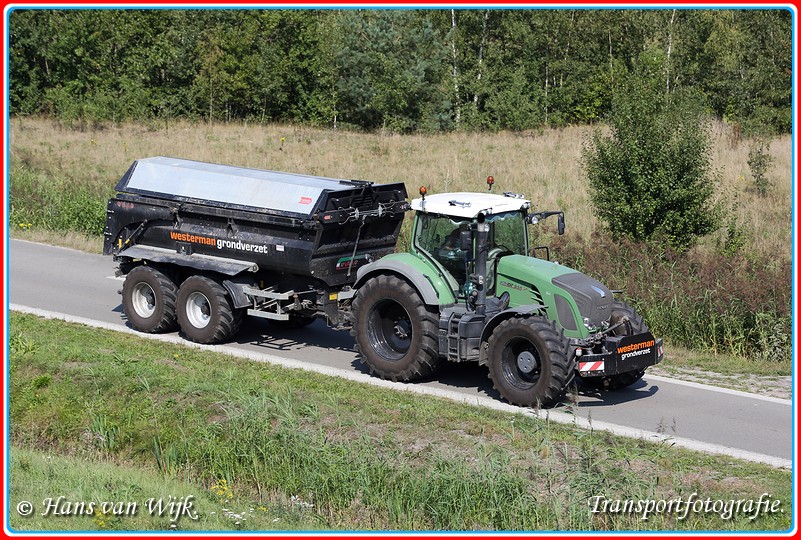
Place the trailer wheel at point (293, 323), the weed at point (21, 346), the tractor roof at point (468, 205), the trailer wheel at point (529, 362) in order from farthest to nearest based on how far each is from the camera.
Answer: the trailer wheel at point (293, 323) → the weed at point (21, 346) → the tractor roof at point (468, 205) → the trailer wheel at point (529, 362)

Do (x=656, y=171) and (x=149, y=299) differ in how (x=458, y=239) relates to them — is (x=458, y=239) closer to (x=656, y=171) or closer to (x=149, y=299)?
(x=149, y=299)

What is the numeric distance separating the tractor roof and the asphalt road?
2.28 m

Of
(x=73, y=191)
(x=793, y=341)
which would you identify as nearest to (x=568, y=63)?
(x=73, y=191)

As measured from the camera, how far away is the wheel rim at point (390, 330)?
1350 centimetres

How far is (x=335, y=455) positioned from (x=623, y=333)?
4.47 metres

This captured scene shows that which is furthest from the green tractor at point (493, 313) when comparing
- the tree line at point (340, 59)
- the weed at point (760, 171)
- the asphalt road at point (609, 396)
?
the tree line at point (340, 59)

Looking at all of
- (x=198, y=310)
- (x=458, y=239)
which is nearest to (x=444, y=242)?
(x=458, y=239)

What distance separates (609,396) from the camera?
13.0 metres

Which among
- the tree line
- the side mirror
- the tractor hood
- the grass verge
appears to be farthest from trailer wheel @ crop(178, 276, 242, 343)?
the tree line

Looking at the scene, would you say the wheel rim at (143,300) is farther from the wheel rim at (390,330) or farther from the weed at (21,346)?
the wheel rim at (390,330)

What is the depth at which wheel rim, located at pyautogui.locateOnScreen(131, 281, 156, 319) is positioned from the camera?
52.0ft

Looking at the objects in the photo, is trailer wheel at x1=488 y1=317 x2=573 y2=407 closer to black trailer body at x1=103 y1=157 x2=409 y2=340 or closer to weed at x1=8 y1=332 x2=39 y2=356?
black trailer body at x1=103 y1=157 x2=409 y2=340

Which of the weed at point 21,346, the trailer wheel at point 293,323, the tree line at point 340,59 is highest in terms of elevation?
the tree line at point 340,59

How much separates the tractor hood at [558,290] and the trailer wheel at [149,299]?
5.34 meters
